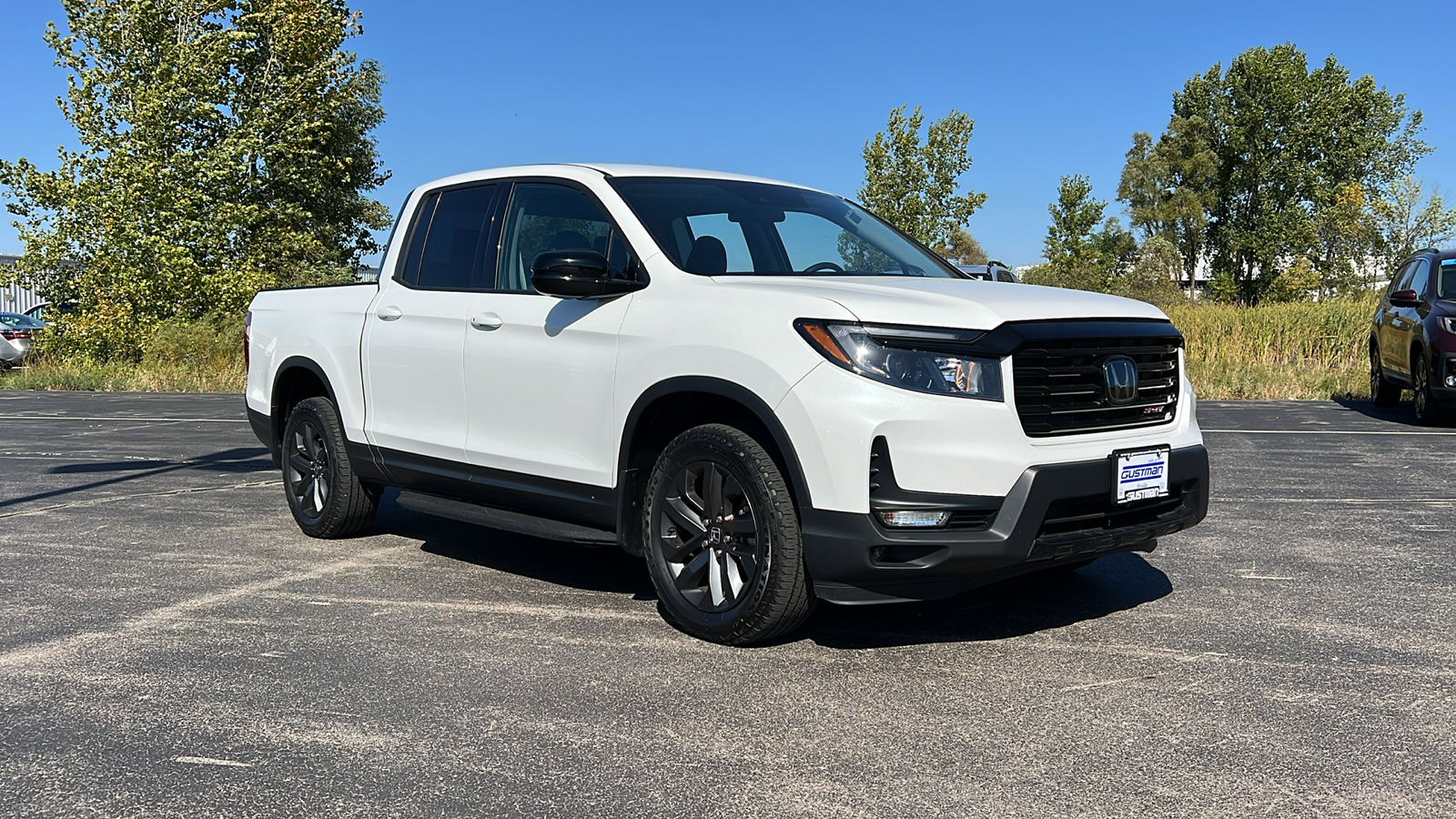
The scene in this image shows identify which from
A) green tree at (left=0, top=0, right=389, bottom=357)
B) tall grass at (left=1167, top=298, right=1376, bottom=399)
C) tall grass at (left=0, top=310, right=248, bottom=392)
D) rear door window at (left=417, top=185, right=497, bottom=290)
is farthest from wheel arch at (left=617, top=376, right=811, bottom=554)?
green tree at (left=0, top=0, right=389, bottom=357)

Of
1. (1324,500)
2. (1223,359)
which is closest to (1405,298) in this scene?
(1324,500)

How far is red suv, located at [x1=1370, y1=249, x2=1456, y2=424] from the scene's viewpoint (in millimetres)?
12391

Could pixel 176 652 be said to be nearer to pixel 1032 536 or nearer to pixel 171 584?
pixel 171 584

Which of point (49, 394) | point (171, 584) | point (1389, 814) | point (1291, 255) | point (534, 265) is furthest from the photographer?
point (1291, 255)

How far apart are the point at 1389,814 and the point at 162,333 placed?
27881 mm

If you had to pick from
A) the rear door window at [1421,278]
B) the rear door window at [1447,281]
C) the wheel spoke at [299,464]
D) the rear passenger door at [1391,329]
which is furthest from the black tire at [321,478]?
the rear passenger door at [1391,329]

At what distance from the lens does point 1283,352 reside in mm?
21547

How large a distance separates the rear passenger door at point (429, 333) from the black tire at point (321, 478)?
43cm

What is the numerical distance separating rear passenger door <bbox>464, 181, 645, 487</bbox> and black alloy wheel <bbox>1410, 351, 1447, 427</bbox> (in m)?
10.5

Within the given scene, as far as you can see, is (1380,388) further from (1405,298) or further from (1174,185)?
(1174,185)

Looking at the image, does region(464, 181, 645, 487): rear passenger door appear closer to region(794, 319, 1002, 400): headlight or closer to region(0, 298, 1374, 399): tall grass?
region(794, 319, 1002, 400): headlight

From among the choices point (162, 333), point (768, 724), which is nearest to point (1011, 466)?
point (768, 724)

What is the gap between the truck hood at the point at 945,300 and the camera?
13.9ft

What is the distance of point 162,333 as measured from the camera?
27.0 metres
